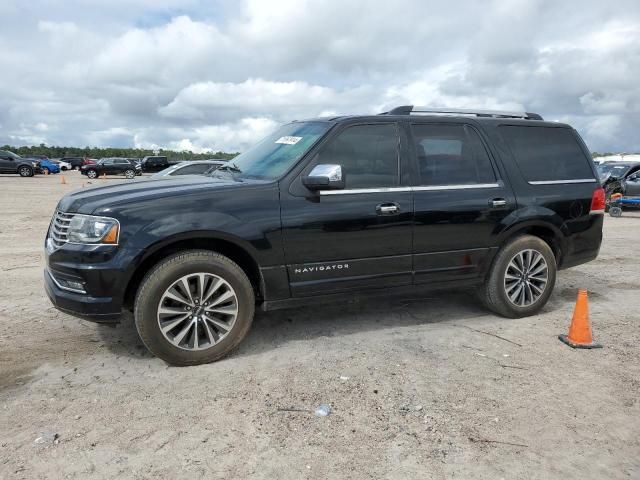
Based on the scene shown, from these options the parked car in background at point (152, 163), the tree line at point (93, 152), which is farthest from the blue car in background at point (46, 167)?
the tree line at point (93, 152)

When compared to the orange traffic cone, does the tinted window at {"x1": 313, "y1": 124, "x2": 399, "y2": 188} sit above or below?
above

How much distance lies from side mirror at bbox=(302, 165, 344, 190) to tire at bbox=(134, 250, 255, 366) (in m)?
0.90

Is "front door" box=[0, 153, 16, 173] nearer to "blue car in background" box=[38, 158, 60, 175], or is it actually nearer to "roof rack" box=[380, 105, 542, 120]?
"blue car in background" box=[38, 158, 60, 175]

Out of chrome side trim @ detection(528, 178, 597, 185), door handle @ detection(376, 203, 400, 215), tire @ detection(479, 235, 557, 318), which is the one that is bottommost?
tire @ detection(479, 235, 557, 318)

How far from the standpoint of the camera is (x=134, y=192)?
4.03m

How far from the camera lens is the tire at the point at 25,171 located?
35606 millimetres

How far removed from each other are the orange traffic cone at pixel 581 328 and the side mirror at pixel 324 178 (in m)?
2.34

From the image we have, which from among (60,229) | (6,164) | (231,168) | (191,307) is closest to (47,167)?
(6,164)

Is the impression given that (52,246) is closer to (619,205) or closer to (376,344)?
(376,344)

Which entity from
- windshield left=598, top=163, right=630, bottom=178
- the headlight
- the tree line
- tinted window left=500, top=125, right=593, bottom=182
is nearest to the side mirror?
the headlight

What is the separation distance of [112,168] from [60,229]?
40.7 metres

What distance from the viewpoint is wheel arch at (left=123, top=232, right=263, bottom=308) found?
387 centimetres

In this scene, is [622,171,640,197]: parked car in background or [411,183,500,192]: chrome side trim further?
[622,171,640,197]: parked car in background

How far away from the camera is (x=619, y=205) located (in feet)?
54.7
